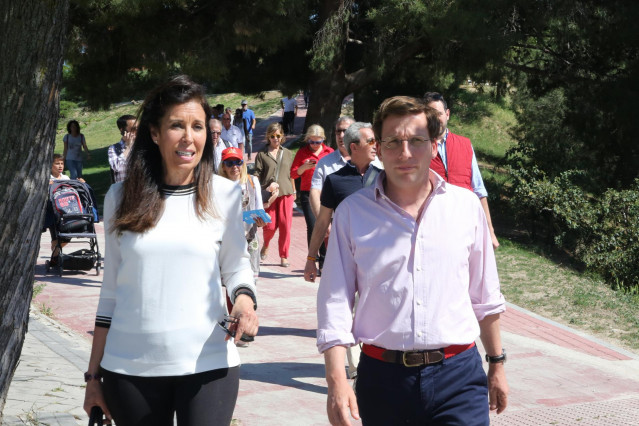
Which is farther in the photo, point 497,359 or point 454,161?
point 454,161

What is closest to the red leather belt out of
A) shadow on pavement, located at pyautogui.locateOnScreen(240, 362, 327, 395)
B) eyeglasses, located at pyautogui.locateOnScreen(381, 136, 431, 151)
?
eyeglasses, located at pyautogui.locateOnScreen(381, 136, 431, 151)

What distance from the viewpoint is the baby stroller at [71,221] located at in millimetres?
11312

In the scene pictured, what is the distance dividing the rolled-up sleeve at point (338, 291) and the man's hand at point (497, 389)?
611 mm

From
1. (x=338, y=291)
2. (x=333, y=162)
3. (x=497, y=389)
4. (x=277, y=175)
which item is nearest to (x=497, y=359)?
(x=497, y=389)

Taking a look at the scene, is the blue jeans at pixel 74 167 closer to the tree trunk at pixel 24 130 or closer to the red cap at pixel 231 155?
the red cap at pixel 231 155

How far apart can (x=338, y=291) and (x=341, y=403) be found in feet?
1.33

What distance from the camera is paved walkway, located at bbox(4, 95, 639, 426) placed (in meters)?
5.91

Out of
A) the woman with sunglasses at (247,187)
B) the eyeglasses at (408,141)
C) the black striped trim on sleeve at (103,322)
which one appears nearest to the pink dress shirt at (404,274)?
the eyeglasses at (408,141)

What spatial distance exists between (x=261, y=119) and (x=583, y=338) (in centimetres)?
3340

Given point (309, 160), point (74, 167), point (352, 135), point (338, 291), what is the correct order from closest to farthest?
point (338, 291), point (352, 135), point (309, 160), point (74, 167)

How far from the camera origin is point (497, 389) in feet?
11.1

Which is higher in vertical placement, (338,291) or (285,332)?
(338,291)

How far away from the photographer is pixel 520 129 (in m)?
25.7

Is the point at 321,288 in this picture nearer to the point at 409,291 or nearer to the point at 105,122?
the point at 409,291
